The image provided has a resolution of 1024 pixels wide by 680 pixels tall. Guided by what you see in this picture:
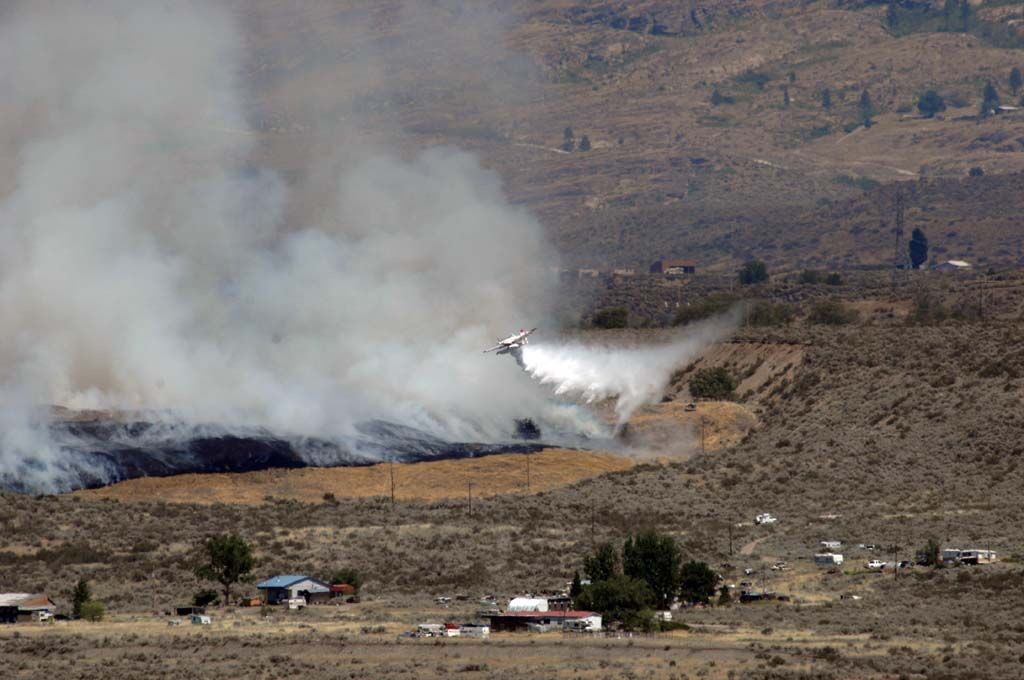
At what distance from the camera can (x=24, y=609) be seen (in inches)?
3036

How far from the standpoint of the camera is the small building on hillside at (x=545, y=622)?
235 ft

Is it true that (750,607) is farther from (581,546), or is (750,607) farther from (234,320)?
(234,320)

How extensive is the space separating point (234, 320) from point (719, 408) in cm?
2876

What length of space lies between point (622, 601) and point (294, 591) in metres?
14.0

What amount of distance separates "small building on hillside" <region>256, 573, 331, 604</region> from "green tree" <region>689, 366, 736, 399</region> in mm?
55201

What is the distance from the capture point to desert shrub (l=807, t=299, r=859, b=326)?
531 feet

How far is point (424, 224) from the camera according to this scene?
130m

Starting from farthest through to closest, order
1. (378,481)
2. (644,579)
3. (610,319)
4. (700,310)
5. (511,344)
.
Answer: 1. (700,310)
2. (610,319)
3. (511,344)
4. (378,481)
5. (644,579)

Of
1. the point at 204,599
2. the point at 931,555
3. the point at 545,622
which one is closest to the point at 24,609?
the point at 204,599

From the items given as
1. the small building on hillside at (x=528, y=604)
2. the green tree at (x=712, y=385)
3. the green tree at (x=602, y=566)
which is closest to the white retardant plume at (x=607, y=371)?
the green tree at (x=712, y=385)

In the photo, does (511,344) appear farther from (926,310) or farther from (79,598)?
(926,310)

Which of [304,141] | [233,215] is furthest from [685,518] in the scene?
[304,141]

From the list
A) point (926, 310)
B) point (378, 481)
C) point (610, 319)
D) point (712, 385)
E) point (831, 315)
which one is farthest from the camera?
point (926, 310)

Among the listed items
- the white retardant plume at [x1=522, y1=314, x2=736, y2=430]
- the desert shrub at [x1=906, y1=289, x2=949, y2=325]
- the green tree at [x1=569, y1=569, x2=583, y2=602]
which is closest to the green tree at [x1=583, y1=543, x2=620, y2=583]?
the green tree at [x1=569, y1=569, x2=583, y2=602]
